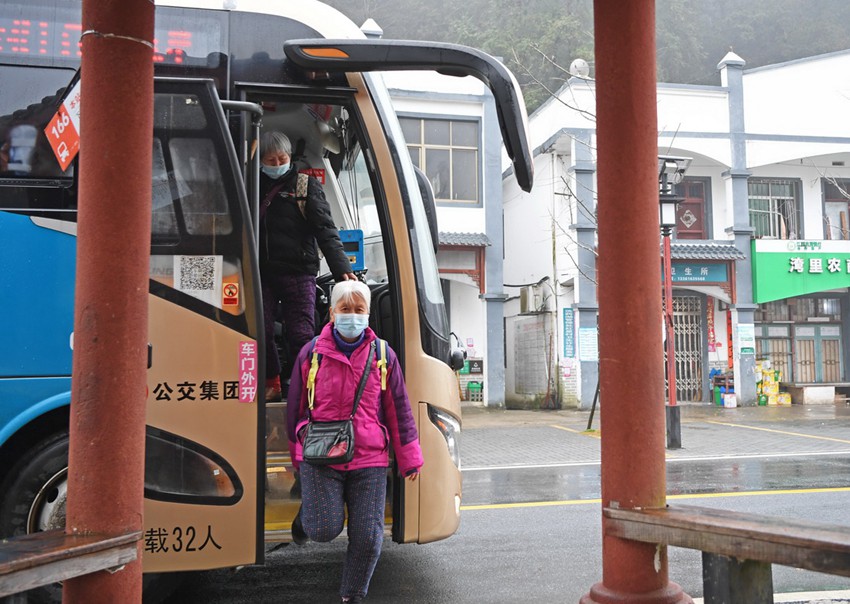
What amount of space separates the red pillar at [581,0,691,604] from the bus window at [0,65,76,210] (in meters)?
2.78

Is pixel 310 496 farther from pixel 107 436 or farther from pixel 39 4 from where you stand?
pixel 39 4

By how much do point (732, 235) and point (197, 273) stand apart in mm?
19312

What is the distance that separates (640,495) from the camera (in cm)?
300

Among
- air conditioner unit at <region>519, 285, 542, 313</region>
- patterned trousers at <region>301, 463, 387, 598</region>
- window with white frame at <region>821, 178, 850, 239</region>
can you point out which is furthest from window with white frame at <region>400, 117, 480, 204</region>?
patterned trousers at <region>301, 463, 387, 598</region>

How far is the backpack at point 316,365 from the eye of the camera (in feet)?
13.0

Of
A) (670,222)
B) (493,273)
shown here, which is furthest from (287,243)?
(493,273)

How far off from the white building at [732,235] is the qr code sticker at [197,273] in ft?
52.4

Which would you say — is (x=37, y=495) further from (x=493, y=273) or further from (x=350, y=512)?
(x=493, y=273)

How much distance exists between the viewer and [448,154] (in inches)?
774

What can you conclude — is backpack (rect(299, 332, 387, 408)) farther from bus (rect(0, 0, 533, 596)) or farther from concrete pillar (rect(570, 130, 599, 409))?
concrete pillar (rect(570, 130, 599, 409))

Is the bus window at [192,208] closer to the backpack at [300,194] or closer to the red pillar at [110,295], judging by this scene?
the backpack at [300,194]

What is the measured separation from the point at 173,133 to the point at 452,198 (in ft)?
52.1

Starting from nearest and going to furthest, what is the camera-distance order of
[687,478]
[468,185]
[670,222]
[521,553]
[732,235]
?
1. [521,553]
2. [687,478]
3. [670,222]
4. [468,185]
5. [732,235]

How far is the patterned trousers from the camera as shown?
3.93 metres
